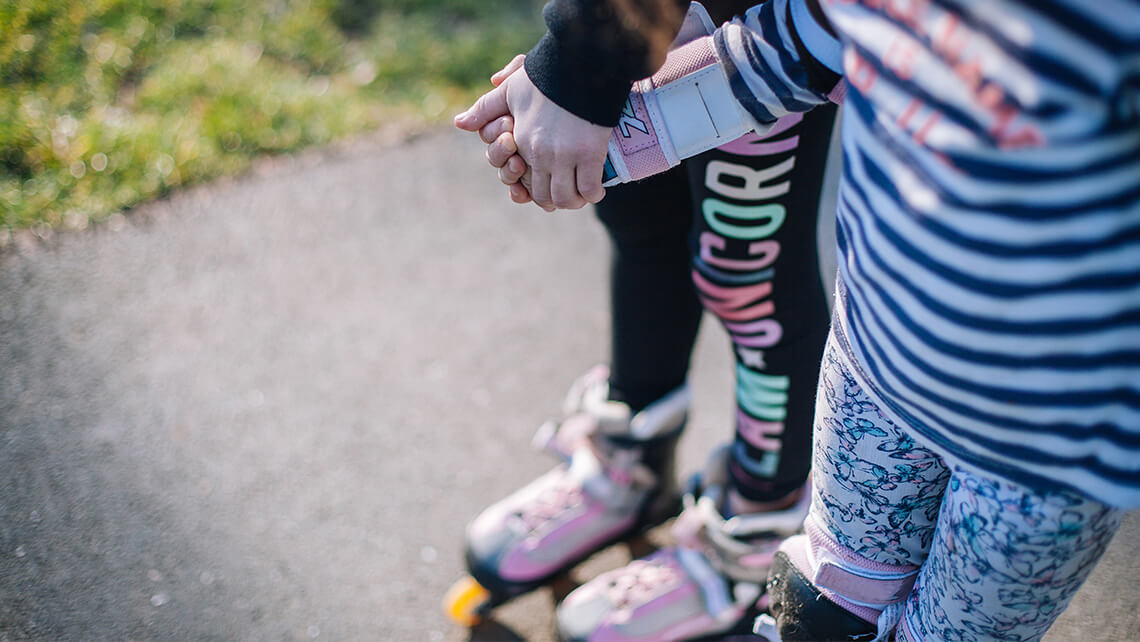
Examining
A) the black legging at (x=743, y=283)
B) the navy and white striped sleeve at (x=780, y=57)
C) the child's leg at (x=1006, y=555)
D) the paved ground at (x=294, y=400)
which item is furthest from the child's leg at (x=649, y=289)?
the child's leg at (x=1006, y=555)

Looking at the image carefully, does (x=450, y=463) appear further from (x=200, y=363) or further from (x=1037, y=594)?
(x=1037, y=594)

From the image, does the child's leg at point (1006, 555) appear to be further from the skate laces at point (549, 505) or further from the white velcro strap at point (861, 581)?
the skate laces at point (549, 505)

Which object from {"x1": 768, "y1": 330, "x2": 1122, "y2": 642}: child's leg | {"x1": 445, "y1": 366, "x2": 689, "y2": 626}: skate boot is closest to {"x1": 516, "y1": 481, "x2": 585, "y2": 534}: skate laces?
{"x1": 445, "y1": 366, "x2": 689, "y2": 626}: skate boot

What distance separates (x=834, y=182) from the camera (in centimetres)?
167

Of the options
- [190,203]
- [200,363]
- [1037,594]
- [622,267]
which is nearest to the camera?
[1037,594]

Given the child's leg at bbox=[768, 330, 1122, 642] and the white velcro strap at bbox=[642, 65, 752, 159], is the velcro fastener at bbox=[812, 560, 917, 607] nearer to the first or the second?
the child's leg at bbox=[768, 330, 1122, 642]

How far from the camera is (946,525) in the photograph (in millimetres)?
695

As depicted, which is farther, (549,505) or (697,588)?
(549,505)

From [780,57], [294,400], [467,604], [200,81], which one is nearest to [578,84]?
[780,57]

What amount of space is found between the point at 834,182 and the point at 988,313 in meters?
1.20

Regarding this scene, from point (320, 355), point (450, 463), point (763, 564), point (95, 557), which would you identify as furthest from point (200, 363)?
point (763, 564)

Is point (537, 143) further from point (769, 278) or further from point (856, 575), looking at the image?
point (856, 575)

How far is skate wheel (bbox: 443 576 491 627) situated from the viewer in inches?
49.5

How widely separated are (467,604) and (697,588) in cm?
38
